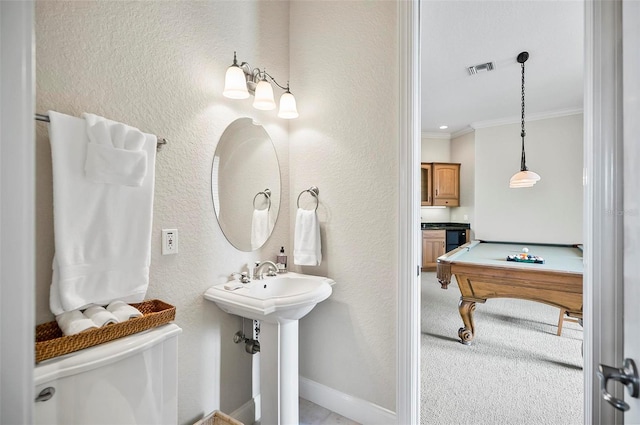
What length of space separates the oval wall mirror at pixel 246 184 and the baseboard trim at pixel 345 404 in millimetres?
1010

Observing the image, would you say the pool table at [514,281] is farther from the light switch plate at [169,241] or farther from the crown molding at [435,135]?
the crown molding at [435,135]

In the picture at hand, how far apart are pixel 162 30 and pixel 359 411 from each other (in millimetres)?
2278

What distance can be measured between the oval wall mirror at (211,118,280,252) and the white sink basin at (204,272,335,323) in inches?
10.5

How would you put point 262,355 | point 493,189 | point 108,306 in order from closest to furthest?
1. point 108,306
2. point 262,355
3. point 493,189

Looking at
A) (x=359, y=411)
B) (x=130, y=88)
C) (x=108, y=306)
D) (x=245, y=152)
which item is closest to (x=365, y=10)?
(x=245, y=152)

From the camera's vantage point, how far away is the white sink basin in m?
1.33

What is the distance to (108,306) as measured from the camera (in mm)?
1096

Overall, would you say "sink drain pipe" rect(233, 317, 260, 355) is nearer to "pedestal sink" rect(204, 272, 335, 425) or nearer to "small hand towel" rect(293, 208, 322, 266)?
"pedestal sink" rect(204, 272, 335, 425)

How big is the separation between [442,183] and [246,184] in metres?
5.34

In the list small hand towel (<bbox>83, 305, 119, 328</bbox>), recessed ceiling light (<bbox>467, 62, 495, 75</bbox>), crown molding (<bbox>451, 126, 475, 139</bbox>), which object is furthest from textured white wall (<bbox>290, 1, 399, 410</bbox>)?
crown molding (<bbox>451, 126, 475, 139</bbox>)

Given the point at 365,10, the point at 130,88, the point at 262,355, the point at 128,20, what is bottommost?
the point at 262,355

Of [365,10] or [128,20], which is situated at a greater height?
[365,10]

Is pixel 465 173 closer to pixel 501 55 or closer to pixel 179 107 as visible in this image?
pixel 501 55

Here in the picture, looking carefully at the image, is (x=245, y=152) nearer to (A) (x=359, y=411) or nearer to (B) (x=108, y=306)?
(B) (x=108, y=306)
